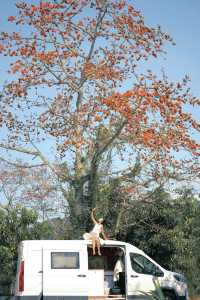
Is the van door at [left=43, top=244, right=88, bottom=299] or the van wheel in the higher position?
the van door at [left=43, top=244, right=88, bottom=299]

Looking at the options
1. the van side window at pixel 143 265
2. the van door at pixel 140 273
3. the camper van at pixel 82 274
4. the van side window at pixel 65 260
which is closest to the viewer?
the camper van at pixel 82 274

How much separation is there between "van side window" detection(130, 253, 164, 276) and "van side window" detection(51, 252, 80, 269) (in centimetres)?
147

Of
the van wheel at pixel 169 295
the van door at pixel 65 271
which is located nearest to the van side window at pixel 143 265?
the van wheel at pixel 169 295

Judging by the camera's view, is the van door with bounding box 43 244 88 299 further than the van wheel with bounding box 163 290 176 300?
No


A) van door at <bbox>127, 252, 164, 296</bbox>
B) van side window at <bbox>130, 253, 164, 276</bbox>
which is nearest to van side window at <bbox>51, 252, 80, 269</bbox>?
van door at <bbox>127, 252, 164, 296</bbox>

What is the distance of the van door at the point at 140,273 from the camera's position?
13.5 m

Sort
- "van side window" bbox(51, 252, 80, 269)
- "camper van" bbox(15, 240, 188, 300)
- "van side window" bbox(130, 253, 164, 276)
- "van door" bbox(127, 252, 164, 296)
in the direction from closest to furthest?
"camper van" bbox(15, 240, 188, 300) → "van side window" bbox(51, 252, 80, 269) → "van door" bbox(127, 252, 164, 296) → "van side window" bbox(130, 253, 164, 276)

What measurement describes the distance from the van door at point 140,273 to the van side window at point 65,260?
1.35 m

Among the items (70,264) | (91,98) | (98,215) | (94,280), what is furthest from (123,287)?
(91,98)

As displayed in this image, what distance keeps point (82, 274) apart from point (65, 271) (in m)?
0.40

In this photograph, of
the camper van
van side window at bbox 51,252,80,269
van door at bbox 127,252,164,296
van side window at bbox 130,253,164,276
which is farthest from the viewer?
van side window at bbox 130,253,164,276

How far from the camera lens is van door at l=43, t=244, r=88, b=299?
42.3 ft

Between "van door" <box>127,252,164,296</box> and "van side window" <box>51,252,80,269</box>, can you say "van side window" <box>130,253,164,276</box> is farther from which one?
"van side window" <box>51,252,80,269</box>

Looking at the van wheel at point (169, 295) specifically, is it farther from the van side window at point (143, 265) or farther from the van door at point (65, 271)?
the van door at point (65, 271)
